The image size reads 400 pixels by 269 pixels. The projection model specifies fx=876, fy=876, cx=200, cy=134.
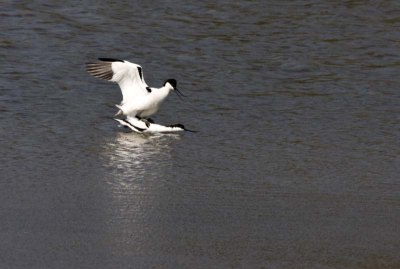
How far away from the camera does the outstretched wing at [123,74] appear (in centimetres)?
816

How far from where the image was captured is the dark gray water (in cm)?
454

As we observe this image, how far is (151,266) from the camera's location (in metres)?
4.13

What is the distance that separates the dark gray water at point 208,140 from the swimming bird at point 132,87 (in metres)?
0.16

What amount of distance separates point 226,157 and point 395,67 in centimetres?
363

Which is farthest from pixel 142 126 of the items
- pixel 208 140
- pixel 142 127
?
pixel 208 140

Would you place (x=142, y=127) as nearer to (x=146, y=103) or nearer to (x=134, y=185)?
(x=146, y=103)

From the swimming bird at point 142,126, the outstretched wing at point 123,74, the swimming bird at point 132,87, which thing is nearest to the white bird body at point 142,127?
the swimming bird at point 142,126

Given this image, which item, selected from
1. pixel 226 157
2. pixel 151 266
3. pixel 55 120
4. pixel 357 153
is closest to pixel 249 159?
pixel 226 157

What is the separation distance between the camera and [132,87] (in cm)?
834

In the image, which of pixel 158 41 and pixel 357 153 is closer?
pixel 357 153

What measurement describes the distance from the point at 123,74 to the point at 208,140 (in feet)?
5.02

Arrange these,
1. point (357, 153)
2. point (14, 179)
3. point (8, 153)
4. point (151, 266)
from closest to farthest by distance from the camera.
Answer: point (151, 266) < point (14, 179) < point (8, 153) < point (357, 153)

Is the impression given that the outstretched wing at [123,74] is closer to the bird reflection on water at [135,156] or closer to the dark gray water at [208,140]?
the dark gray water at [208,140]

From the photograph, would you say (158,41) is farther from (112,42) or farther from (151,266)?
(151,266)
